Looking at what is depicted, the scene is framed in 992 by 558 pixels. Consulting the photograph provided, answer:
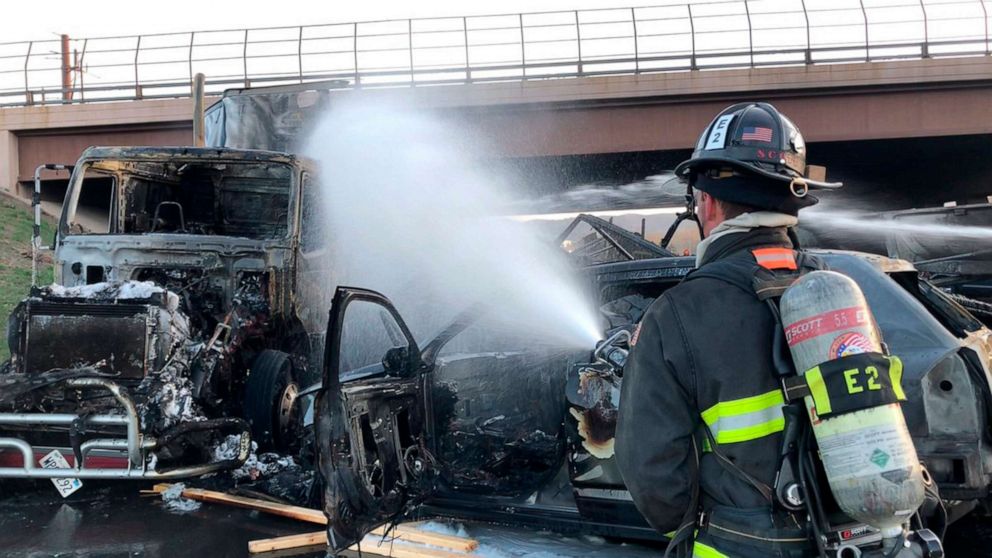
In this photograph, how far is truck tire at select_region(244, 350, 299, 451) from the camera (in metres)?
5.87

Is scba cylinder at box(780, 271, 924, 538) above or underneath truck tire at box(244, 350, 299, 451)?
above

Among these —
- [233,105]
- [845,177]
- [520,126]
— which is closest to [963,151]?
[845,177]

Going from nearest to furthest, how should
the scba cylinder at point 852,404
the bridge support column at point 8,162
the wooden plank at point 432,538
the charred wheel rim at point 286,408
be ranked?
the scba cylinder at point 852,404
the wooden plank at point 432,538
the charred wheel rim at point 286,408
the bridge support column at point 8,162

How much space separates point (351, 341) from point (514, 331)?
2.78 metres

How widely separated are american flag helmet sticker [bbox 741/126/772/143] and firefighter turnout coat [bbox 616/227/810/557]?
11.3 inches

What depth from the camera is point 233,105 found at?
8.46 metres

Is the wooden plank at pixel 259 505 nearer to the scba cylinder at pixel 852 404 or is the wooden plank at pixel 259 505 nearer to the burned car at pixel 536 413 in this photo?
the burned car at pixel 536 413

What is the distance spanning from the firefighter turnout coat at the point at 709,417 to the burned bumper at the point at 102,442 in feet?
13.2

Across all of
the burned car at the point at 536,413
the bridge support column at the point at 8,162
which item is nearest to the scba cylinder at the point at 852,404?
the burned car at the point at 536,413

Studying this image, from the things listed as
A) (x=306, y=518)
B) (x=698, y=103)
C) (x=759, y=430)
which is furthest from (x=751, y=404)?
(x=698, y=103)

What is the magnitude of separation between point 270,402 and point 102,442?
1254 mm

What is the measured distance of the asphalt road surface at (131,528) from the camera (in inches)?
181

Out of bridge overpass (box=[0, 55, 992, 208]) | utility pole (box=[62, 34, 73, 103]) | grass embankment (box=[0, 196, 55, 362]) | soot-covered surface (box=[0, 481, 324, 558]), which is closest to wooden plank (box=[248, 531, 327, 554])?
soot-covered surface (box=[0, 481, 324, 558])

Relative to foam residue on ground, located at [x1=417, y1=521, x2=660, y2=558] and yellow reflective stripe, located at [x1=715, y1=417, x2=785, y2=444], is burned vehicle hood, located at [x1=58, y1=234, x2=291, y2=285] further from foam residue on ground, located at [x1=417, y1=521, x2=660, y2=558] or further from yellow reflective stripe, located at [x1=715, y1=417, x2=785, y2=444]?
yellow reflective stripe, located at [x1=715, y1=417, x2=785, y2=444]
